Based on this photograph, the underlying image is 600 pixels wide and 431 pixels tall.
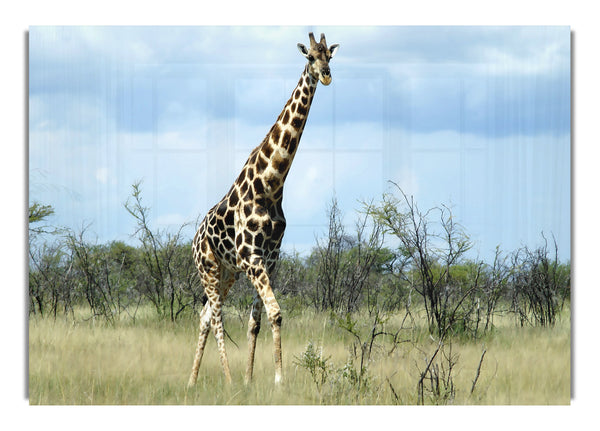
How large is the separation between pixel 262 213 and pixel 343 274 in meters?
2.77

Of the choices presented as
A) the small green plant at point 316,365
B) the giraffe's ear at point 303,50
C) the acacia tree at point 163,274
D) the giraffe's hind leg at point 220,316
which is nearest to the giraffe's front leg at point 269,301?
the small green plant at point 316,365

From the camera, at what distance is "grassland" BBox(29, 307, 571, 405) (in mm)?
5367

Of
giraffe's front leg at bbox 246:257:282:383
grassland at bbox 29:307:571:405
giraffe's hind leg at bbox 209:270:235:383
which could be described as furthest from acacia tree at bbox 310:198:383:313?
giraffe's front leg at bbox 246:257:282:383

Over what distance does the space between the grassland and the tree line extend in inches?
16.2

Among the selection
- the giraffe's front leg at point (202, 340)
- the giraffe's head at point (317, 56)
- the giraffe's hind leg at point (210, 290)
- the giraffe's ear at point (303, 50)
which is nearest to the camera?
the giraffe's head at point (317, 56)

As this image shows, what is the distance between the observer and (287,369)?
5.79m

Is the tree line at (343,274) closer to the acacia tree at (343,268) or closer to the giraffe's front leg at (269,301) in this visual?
the acacia tree at (343,268)

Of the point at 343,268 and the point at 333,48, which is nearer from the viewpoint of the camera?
the point at 333,48

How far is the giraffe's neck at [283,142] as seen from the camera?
5.48m

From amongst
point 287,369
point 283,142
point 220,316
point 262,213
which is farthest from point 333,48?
point 287,369

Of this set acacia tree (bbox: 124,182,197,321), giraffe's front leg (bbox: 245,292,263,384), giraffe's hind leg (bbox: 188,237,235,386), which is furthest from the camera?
acacia tree (bbox: 124,182,197,321)

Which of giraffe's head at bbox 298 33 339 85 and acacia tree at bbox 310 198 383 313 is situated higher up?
giraffe's head at bbox 298 33 339 85

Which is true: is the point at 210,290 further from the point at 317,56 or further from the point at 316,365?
the point at 317,56

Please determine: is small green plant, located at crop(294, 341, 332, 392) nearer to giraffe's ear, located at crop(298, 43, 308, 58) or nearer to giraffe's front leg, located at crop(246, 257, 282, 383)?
giraffe's front leg, located at crop(246, 257, 282, 383)
